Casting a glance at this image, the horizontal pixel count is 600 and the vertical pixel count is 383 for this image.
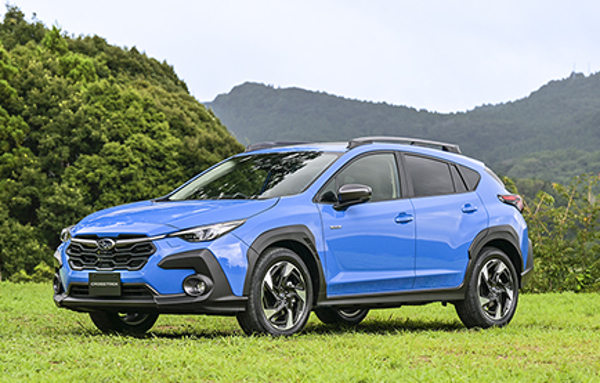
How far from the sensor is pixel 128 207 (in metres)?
7.64

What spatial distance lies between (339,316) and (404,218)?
2.04m

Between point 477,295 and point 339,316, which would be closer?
point 477,295

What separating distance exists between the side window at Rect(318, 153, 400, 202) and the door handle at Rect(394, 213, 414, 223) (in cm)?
23

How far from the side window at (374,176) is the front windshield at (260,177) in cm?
19

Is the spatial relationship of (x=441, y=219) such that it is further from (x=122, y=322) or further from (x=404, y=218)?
(x=122, y=322)

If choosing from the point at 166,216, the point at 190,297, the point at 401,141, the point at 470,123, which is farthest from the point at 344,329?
the point at 470,123

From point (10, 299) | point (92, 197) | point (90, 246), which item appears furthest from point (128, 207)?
point (92, 197)

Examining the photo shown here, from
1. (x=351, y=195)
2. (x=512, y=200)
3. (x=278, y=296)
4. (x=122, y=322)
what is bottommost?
(x=122, y=322)

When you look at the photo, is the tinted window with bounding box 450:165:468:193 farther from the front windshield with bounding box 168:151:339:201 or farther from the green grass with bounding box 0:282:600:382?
the front windshield with bounding box 168:151:339:201

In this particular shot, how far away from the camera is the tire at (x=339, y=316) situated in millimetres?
9633

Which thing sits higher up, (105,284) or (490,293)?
(105,284)

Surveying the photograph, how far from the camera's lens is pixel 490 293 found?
9016 millimetres

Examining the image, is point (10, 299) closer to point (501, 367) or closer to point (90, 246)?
point (90, 246)

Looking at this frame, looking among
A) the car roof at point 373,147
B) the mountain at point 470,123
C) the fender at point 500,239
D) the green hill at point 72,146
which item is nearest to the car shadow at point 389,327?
the fender at point 500,239
